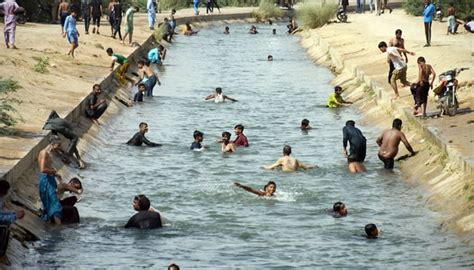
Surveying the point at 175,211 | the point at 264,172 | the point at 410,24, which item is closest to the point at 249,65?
the point at 410,24

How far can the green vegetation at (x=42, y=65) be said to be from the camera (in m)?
35.9

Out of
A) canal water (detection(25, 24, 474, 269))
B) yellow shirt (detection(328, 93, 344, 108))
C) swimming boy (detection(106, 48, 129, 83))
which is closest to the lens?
canal water (detection(25, 24, 474, 269))

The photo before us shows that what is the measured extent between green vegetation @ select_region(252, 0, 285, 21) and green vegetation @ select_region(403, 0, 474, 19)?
15129 mm

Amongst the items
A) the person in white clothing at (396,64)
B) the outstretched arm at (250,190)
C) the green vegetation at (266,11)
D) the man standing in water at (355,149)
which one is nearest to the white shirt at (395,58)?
the person in white clothing at (396,64)

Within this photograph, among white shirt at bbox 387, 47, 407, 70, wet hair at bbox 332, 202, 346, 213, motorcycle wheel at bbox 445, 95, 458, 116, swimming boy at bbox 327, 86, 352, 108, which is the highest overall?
white shirt at bbox 387, 47, 407, 70

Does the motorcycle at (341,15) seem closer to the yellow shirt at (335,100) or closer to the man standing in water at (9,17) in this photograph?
the yellow shirt at (335,100)

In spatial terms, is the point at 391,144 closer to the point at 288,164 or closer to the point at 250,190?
the point at 288,164

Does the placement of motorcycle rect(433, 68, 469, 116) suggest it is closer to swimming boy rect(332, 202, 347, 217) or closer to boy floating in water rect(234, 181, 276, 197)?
boy floating in water rect(234, 181, 276, 197)

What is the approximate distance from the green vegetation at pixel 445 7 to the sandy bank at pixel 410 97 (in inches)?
24.5

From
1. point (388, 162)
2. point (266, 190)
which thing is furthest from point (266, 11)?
point (266, 190)

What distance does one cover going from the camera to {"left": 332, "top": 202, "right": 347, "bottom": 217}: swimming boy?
850 inches

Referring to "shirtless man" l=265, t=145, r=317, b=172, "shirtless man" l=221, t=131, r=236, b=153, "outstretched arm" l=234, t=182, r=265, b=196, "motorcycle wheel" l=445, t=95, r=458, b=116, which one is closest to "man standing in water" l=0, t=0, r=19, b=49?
"shirtless man" l=221, t=131, r=236, b=153

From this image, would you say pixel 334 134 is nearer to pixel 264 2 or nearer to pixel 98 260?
pixel 98 260

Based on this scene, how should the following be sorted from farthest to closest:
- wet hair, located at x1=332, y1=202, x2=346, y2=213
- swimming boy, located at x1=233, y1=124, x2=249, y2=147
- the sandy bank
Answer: swimming boy, located at x1=233, y1=124, x2=249, y2=147, the sandy bank, wet hair, located at x1=332, y1=202, x2=346, y2=213
